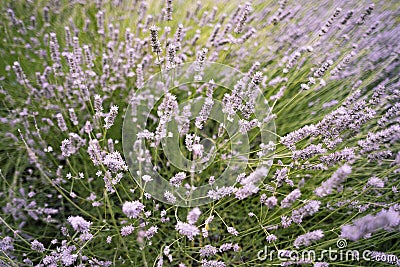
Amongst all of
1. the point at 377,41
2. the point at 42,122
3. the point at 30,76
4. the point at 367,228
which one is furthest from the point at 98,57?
the point at 367,228

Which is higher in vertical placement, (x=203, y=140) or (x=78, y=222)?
(x=203, y=140)

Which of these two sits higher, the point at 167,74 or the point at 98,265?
the point at 167,74

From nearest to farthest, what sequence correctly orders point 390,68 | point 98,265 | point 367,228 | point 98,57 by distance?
point 367,228
point 98,265
point 390,68
point 98,57

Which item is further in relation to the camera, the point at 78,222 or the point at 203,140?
the point at 203,140

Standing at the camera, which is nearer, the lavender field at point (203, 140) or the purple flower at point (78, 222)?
the purple flower at point (78, 222)

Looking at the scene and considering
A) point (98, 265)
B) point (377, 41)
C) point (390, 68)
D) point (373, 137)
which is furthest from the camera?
point (377, 41)

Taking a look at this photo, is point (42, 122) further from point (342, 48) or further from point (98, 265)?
point (342, 48)

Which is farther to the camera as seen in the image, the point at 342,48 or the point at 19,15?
the point at 19,15

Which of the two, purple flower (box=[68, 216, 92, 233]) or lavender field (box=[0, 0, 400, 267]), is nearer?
purple flower (box=[68, 216, 92, 233])
